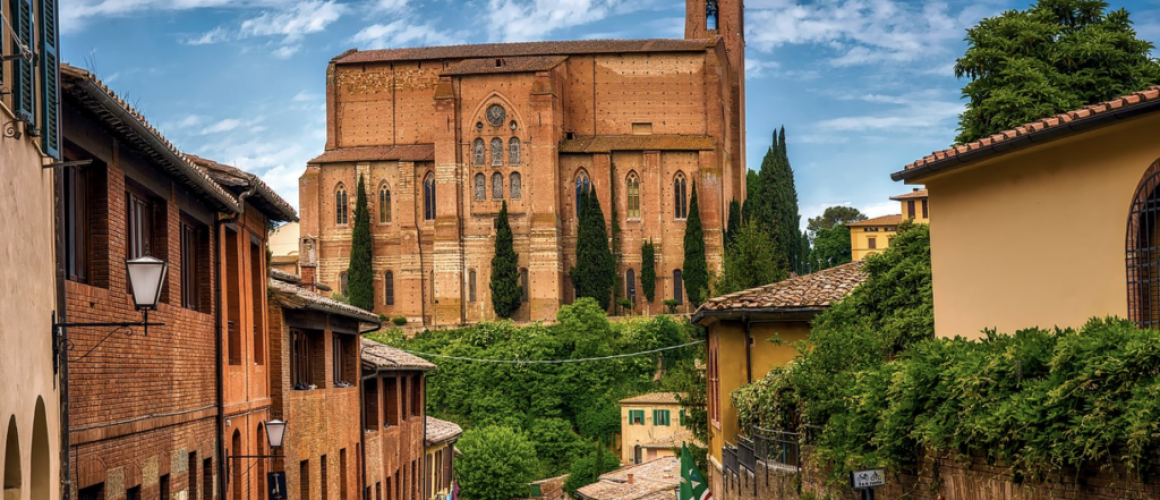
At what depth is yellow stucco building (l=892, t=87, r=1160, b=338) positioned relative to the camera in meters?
12.1

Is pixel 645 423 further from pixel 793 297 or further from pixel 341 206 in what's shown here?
pixel 793 297

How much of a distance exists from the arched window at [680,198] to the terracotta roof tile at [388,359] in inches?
2282

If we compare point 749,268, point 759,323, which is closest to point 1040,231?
point 759,323

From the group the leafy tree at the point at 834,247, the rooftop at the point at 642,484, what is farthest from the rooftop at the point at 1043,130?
the leafy tree at the point at 834,247

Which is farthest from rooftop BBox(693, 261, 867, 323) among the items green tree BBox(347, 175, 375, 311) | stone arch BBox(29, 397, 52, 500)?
green tree BBox(347, 175, 375, 311)

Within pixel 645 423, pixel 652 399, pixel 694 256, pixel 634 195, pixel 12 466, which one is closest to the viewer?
pixel 12 466

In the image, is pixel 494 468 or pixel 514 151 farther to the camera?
pixel 514 151

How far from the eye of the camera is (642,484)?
135 feet

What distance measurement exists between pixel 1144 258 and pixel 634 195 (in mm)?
80278

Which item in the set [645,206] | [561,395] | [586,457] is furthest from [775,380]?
[645,206]

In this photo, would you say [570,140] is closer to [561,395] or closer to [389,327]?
[389,327]

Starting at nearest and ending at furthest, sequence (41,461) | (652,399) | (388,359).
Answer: (41,461) < (388,359) < (652,399)

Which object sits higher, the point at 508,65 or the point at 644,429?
the point at 508,65

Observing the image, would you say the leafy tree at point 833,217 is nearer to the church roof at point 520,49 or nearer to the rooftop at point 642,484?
the church roof at point 520,49
